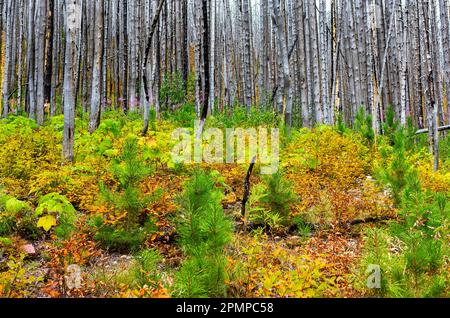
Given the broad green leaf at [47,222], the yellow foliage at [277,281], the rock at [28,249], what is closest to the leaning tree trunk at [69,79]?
the broad green leaf at [47,222]

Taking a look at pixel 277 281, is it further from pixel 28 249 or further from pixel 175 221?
pixel 28 249

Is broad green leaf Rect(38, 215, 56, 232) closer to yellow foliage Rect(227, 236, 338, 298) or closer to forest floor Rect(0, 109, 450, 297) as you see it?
forest floor Rect(0, 109, 450, 297)

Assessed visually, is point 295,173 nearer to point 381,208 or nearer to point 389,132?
point 381,208

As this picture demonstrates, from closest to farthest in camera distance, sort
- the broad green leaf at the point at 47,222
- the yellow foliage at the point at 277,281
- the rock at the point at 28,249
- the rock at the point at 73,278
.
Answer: the yellow foliage at the point at 277,281, the rock at the point at 73,278, the rock at the point at 28,249, the broad green leaf at the point at 47,222

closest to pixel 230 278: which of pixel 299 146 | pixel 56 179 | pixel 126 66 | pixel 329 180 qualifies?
pixel 56 179

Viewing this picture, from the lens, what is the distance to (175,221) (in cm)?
320

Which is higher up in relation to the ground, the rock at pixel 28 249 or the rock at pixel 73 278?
the rock at pixel 28 249

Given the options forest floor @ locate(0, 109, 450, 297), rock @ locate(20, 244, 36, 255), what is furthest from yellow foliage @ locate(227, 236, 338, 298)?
rock @ locate(20, 244, 36, 255)

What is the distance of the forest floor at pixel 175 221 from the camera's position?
2.29 meters

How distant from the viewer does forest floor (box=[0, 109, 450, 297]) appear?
7.50ft

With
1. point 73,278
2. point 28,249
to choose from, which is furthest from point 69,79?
point 73,278

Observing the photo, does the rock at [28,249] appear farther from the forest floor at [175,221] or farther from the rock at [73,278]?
the rock at [73,278]
